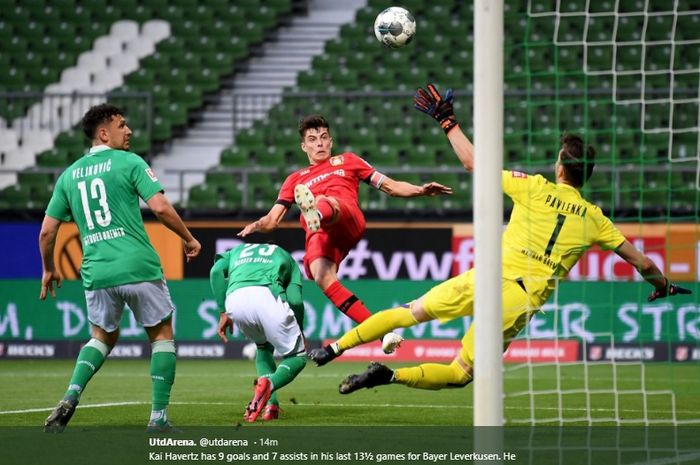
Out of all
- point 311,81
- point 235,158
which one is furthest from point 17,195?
point 311,81

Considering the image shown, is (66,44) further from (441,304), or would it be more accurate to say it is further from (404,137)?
(441,304)

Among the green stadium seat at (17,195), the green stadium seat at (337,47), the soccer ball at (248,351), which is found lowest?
the soccer ball at (248,351)

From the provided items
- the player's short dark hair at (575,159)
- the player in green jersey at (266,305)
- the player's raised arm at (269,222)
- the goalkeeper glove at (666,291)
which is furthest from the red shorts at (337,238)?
the goalkeeper glove at (666,291)

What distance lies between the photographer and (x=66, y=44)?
23.2m

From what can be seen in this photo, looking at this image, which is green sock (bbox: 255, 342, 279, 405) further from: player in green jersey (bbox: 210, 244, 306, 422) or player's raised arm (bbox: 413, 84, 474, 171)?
player's raised arm (bbox: 413, 84, 474, 171)

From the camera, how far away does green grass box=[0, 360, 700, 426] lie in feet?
28.1

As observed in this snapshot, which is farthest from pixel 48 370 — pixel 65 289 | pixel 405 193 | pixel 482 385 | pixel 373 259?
pixel 482 385

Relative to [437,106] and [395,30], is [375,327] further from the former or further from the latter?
[395,30]

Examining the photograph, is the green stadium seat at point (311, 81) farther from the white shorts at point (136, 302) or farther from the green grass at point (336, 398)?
the white shorts at point (136, 302)

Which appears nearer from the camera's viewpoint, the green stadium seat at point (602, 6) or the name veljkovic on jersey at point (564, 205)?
the name veljkovic on jersey at point (564, 205)

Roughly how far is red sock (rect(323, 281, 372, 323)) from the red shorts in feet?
1.19

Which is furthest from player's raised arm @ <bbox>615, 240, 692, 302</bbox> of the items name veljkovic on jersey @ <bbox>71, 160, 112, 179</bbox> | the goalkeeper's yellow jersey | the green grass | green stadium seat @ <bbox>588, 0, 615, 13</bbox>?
green stadium seat @ <bbox>588, 0, 615, 13</bbox>

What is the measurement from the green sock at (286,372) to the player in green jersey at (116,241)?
0.95m

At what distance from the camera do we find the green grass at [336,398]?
8555mm
